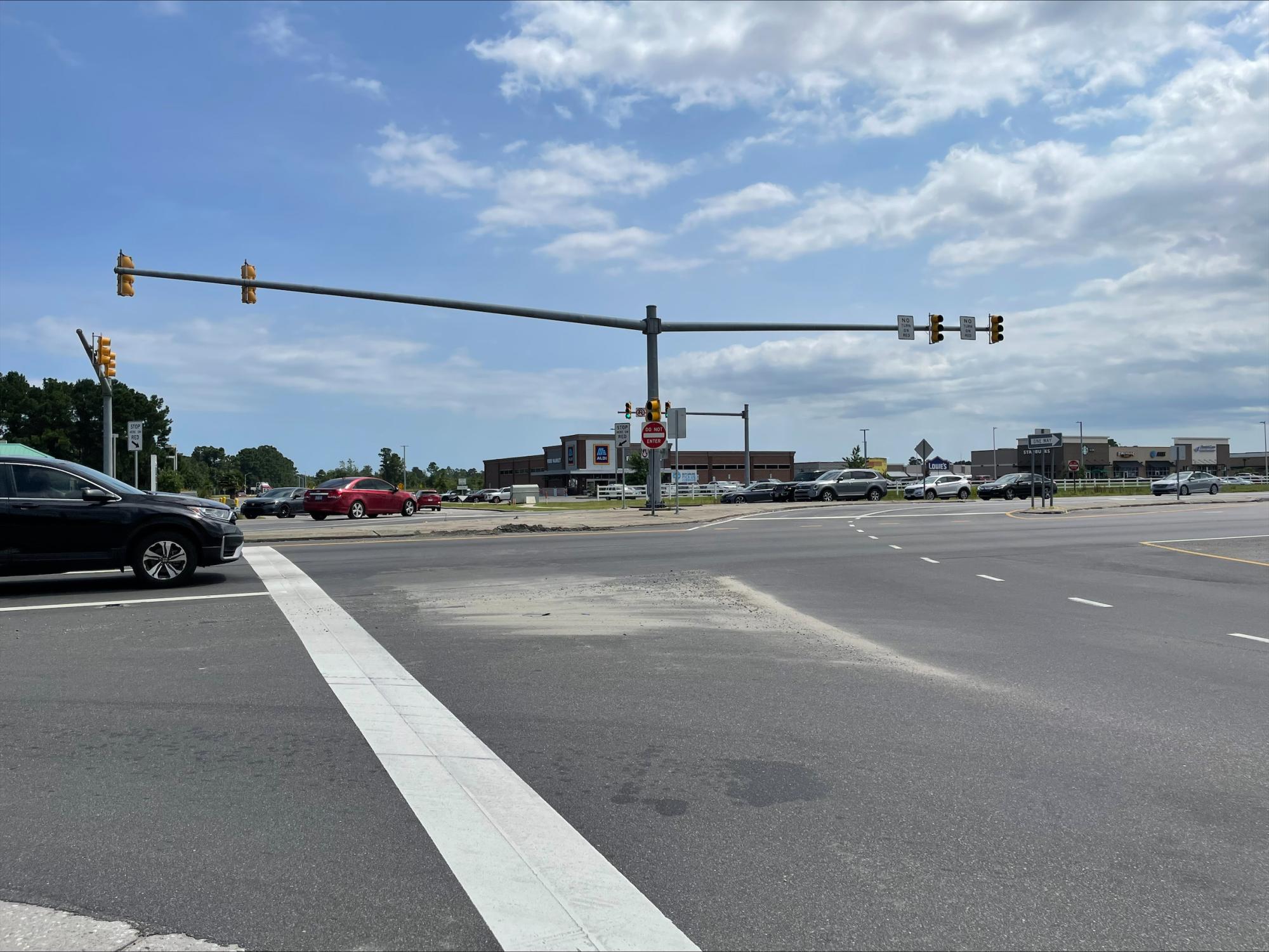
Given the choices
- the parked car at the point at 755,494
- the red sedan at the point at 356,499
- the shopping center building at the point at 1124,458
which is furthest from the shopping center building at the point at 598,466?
the red sedan at the point at 356,499

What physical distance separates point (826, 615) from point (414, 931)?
24.0ft

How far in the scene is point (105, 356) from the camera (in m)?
27.3

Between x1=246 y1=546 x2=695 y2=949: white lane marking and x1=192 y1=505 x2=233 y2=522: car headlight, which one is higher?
x1=192 y1=505 x2=233 y2=522: car headlight

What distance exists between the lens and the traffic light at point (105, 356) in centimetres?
2723

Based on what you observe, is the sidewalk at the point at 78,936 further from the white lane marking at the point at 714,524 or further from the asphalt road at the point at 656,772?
the white lane marking at the point at 714,524

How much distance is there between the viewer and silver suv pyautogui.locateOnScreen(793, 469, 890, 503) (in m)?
46.3

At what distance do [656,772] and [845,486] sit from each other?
1698 inches

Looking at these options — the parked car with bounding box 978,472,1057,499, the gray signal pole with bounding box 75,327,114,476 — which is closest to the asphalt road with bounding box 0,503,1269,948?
the gray signal pole with bounding box 75,327,114,476

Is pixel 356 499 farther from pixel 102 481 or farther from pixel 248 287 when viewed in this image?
pixel 102 481

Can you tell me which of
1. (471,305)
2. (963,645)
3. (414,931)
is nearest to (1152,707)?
(963,645)

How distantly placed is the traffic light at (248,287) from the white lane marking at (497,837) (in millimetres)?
19816

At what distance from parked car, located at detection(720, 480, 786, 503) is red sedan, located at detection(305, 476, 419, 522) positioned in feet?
85.8

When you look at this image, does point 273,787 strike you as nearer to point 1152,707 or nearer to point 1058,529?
point 1152,707

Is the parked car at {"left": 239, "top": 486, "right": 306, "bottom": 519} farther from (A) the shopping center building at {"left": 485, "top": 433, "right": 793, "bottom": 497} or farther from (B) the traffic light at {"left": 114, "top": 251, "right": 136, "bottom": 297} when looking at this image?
(A) the shopping center building at {"left": 485, "top": 433, "right": 793, "bottom": 497}
